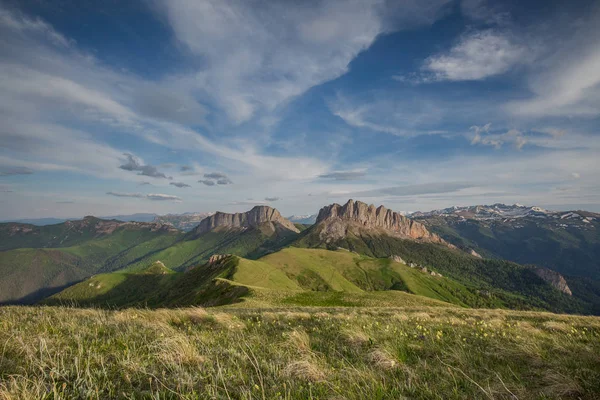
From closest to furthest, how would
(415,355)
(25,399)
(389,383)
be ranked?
(25,399)
(389,383)
(415,355)

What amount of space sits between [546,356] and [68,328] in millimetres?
11649

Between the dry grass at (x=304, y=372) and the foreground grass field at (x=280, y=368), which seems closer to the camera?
the foreground grass field at (x=280, y=368)

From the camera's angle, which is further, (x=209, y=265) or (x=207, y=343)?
(x=209, y=265)

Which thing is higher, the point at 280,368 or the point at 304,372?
the point at 304,372

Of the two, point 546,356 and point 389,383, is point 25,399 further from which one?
point 546,356


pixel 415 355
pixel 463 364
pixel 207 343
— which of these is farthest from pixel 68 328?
pixel 463 364

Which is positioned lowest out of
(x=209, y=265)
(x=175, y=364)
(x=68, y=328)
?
(x=209, y=265)

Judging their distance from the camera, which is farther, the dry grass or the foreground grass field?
the dry grass

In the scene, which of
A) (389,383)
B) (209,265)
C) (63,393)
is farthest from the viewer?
(209,265)

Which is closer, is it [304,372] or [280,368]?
[304,372]

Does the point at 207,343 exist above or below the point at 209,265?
above

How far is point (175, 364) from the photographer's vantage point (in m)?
4.55

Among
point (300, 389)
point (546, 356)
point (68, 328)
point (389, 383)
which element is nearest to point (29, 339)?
point (68, 328)

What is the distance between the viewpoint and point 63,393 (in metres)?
3.60
